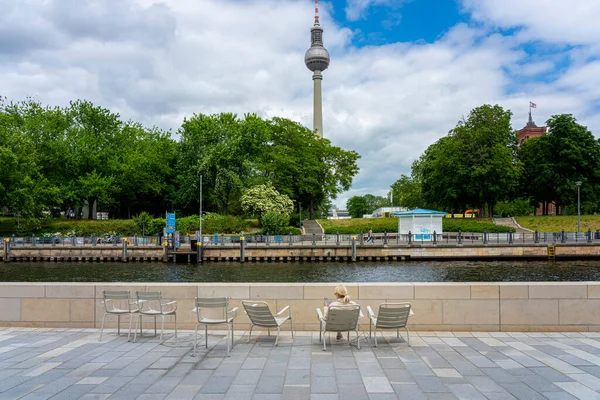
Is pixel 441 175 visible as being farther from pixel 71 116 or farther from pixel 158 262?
pixel 71 116

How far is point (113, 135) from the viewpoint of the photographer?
206 ft

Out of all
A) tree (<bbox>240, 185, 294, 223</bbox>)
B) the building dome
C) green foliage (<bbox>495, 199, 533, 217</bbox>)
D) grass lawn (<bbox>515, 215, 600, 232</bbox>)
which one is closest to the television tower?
the building dome

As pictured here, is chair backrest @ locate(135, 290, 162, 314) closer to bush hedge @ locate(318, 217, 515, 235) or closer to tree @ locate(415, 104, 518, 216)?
bush hedge @ locate(318, 217, 515, 235)

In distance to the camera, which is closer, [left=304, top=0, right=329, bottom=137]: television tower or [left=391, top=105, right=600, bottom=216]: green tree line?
[left=391, top=105, right=600, bottom=216]: green tree line

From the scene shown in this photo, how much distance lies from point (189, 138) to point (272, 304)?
54333 millimetres

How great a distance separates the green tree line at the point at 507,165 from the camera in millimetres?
57656

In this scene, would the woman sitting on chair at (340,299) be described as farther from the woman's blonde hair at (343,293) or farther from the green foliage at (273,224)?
the green foliage at (273,224)

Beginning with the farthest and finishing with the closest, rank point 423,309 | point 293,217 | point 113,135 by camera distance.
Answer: point 113,135 < point 293,217 < point 423,309

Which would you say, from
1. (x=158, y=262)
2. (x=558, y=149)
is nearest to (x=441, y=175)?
(x=558, y=149)

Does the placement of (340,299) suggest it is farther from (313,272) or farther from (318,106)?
(318,106)

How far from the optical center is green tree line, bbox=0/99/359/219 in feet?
181

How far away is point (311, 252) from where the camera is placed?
38781 millimetres

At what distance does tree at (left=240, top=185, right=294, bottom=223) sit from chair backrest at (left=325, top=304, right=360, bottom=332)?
43.6 m

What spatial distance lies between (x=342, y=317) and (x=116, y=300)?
172 inches
